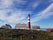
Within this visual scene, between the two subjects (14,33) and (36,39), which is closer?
Result: (36,39)

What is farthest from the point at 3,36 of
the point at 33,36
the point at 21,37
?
the point at 33,36

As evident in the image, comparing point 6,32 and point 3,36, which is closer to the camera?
point 3,36

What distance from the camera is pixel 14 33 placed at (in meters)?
14.1

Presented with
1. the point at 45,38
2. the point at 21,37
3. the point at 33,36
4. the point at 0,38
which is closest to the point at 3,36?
the point at 0,38

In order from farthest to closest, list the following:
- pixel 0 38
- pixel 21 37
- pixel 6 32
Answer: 1. pixel 6 32
2. pixel 21 37
3. pixel 0 38

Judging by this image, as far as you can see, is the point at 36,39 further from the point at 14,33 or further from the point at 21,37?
the point at 14,33

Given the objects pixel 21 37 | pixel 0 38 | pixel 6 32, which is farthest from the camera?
pixel 6 32

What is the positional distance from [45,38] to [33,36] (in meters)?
1.17

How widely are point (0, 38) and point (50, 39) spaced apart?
4661 mm

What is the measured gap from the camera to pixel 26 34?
14188 millimetres

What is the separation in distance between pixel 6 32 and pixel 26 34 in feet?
6.58

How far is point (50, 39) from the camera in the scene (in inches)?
531

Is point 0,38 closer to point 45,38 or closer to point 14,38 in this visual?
point 14,38

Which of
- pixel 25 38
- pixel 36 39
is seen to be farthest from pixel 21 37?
pixel 36 39
